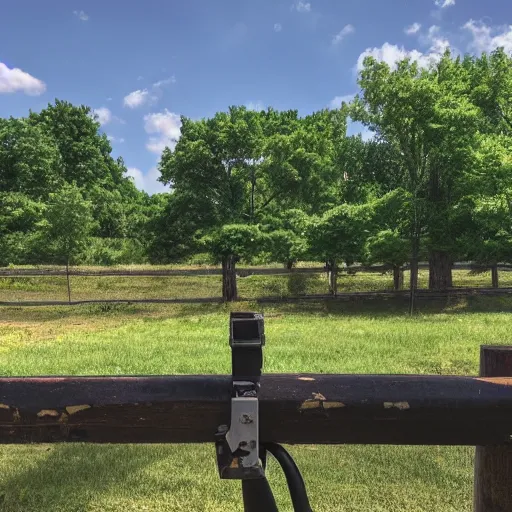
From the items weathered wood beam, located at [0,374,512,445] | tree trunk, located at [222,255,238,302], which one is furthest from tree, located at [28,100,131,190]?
weathered wood beam, located at [0,374,512,445]

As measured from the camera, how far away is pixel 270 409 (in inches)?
50.3

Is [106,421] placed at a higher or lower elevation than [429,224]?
lower

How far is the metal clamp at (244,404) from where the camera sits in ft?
3.90

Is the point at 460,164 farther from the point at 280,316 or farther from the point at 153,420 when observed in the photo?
the point at 153,420

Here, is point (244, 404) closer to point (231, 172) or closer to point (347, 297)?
point (347, 297)

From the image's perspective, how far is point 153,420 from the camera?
4.28ft

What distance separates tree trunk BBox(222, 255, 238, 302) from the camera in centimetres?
1900

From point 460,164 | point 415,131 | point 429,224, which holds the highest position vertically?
point 415,131

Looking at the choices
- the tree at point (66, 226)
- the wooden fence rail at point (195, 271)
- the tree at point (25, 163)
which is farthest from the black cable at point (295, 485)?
the tree at point (25, 163)

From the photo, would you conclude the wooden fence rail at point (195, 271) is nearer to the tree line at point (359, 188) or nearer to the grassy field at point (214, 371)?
the tree line at point (359, 188)

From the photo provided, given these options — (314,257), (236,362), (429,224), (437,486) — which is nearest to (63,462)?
(437,486)

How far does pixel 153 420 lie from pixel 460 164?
58.5 feet

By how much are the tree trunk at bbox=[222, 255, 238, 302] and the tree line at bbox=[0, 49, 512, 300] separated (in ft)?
0.17

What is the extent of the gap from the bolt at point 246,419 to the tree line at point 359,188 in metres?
15.5
